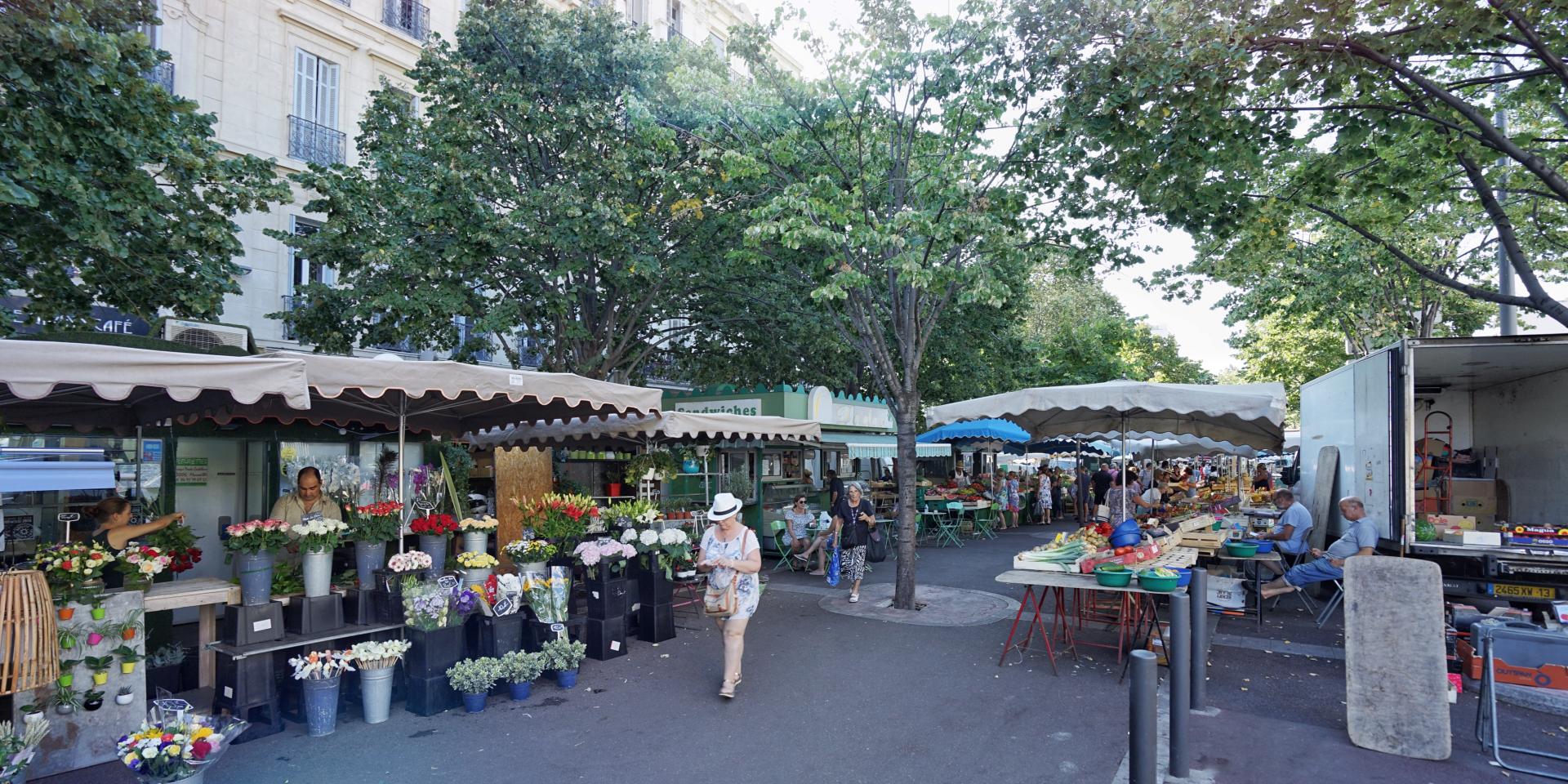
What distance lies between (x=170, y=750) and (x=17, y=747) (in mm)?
787

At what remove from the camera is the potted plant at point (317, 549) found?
574 cm

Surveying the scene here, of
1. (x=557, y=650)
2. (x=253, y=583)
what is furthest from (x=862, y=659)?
(x=253, y=583)

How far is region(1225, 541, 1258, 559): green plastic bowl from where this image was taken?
8578 millimetres

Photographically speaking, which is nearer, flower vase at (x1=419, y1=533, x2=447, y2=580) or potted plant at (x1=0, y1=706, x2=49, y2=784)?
potted plant at (x1=0, y1=706, x2=49, y2=784)

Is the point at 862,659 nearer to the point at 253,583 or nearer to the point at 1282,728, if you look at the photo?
the point at 1282,728

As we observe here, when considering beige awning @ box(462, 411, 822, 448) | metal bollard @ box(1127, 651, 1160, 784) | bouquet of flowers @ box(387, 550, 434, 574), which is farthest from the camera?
beige awning @ box(462, 411, 822, 448)

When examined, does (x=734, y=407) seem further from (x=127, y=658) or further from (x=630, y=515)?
(x=127, y=658)

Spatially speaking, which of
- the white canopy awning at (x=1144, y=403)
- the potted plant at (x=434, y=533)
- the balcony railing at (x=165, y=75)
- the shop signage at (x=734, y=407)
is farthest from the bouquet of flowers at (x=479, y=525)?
the balcony railing at (x=165, y=75)

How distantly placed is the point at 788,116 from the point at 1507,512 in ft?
32.4

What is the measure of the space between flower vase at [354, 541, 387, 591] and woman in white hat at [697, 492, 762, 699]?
2465 mm

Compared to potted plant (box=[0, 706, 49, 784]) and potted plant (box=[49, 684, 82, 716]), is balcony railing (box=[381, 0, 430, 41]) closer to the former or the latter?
potted plant (box=[49, 684, 82, 716])

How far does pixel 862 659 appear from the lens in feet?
24.9

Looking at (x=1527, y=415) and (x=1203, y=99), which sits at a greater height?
(x=1203, y=99)

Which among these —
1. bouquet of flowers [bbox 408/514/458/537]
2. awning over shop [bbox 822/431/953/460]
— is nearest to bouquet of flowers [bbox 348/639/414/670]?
bouquet of flowers [bbox 408/514/458/537]
